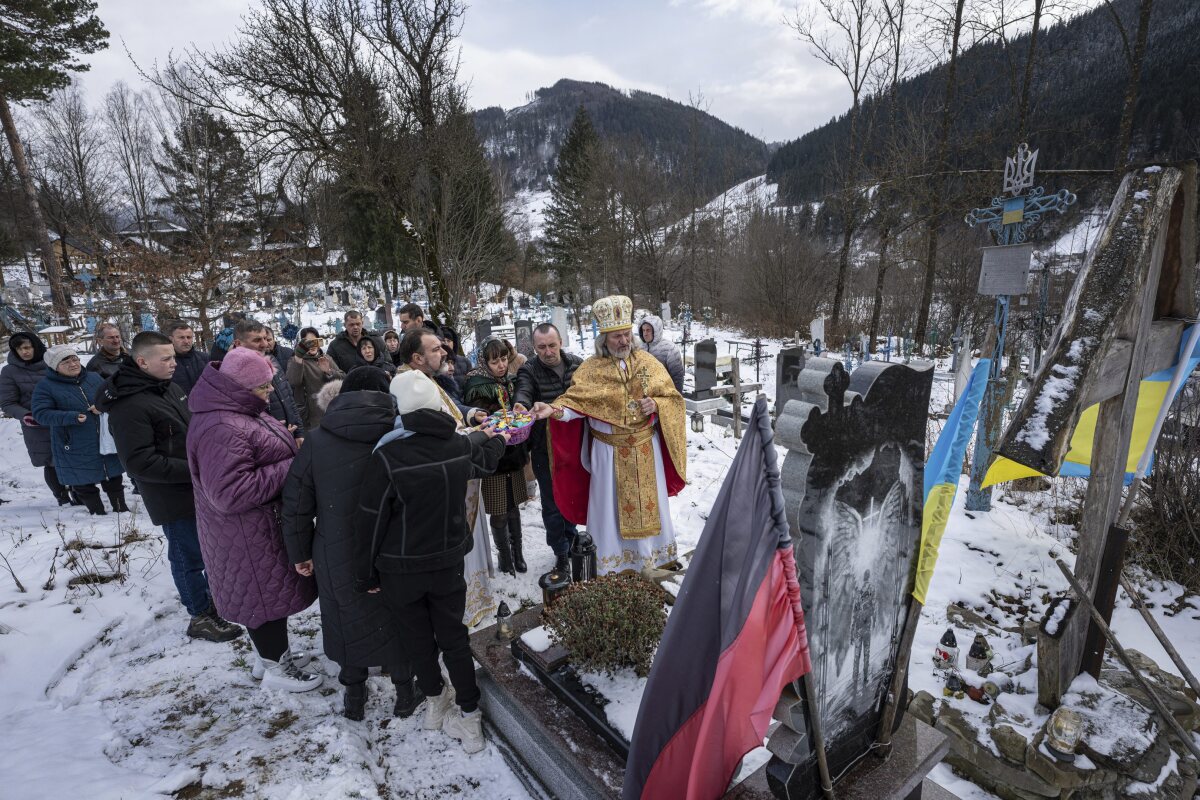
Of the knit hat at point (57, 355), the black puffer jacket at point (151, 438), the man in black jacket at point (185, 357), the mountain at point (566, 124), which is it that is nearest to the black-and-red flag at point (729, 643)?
the black puffer jacket at point (151, 438)

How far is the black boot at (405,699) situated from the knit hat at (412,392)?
1.70 m

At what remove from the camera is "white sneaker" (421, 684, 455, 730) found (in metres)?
3.12

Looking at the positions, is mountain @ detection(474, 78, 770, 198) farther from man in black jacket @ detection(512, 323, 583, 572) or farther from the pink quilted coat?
the pink quilted coat

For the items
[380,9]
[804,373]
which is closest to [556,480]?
[804,373]

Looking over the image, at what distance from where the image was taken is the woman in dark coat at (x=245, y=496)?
9.52 feet

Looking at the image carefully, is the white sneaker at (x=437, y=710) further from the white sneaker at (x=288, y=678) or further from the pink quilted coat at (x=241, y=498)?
the pink quilted coat at (x=241, y=498)

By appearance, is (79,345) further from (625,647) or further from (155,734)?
(625,647)

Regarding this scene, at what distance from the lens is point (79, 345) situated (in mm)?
16859

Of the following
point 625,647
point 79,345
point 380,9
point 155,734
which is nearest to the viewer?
point 625,647

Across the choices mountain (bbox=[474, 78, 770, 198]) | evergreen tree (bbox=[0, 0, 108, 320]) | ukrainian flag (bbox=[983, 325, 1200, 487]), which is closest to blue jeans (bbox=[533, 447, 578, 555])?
ukrainian flag (bbox=[983, 325, 1200, 487])

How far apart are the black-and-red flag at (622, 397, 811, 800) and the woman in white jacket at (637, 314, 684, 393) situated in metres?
3.30

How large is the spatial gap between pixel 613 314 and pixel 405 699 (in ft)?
9.02

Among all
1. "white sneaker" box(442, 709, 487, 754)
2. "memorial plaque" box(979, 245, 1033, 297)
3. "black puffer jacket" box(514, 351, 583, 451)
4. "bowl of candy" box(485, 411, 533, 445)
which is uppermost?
"memorial plaque" box(979, 245, 1033, 297)

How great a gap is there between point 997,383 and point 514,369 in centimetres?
520
